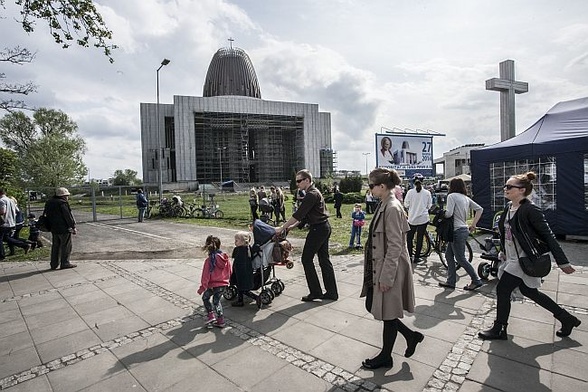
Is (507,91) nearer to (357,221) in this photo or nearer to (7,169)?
(357,221)

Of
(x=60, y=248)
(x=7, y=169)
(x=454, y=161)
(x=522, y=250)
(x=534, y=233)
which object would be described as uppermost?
(x=454, y=161)

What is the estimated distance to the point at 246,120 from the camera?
7369 cm

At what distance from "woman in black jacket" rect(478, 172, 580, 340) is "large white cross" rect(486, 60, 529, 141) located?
50.7 feet

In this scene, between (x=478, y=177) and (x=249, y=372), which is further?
(x=478, y=177)

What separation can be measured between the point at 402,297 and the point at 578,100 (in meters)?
12.0

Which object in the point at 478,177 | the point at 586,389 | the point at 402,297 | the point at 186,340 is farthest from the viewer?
the point at 478,177

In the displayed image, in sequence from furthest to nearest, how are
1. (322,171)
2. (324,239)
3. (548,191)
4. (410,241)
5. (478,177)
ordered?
(322,171), (478,177), (548,191), (410,241), (324,239)

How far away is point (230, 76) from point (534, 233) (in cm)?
9073

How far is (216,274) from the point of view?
14.2ft

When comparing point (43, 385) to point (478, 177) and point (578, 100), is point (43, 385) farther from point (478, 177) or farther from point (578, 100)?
point (578, 100)

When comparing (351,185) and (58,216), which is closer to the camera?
(58,216)

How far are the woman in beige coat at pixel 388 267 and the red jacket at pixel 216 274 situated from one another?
6.43 feet

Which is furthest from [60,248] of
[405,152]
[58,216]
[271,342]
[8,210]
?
[405,152]

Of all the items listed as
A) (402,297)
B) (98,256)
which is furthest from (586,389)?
(98,256)
